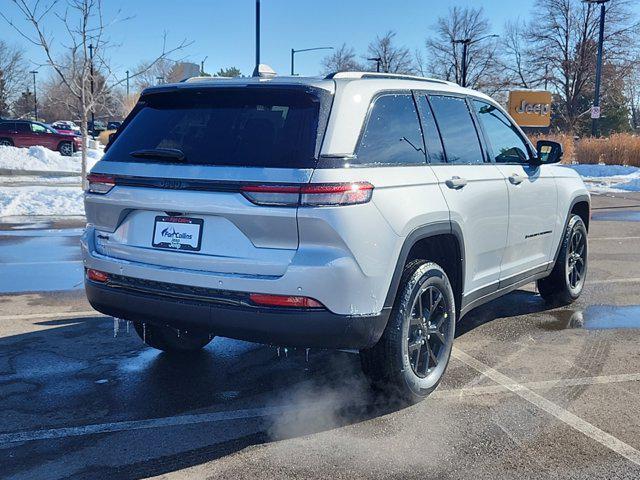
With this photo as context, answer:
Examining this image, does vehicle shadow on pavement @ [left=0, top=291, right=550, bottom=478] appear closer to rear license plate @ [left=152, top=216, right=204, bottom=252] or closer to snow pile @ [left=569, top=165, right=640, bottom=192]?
rear license plate @ [left=152, top=216, right=204, bottom=252]

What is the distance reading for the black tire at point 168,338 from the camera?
15.1 feet

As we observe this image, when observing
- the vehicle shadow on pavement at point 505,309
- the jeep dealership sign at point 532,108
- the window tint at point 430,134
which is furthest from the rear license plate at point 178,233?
the jeep dealership sign at point 532,108

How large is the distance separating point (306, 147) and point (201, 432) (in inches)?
63.2

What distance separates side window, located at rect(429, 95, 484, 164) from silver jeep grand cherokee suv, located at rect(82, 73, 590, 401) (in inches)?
0.8

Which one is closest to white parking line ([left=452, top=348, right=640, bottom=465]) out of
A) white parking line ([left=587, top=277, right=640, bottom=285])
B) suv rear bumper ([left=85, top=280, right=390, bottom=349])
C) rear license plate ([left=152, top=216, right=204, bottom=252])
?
suv rear bumper ([left=85, top=280, right=390, bottom=349])

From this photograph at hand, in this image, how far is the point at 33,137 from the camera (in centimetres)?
3119

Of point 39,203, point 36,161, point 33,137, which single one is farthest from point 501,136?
point 33,137

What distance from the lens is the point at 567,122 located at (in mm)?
56906

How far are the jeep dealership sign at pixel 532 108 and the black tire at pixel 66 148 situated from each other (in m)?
24.1

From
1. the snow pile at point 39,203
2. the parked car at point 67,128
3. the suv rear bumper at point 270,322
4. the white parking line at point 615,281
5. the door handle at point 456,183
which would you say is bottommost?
the white parking line at point 615,281

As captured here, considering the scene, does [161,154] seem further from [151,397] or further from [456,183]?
[456,183]

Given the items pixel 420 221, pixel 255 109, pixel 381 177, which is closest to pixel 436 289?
pixel 420 221

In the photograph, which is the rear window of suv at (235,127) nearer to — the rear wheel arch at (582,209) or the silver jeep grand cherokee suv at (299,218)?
the silver jeep grand cherokee suv at (299,218)

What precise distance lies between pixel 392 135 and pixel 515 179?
152 centimetres
